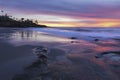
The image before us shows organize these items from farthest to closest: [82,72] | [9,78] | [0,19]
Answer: [0,19] → [82,72] → [9,78]

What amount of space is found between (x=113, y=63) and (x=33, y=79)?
163 inches

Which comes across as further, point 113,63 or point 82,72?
point 113,63

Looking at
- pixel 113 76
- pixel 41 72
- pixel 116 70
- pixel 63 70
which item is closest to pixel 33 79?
pixel 41 72

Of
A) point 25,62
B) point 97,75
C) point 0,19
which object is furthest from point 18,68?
point 0,19

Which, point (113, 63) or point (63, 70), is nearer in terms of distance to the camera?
point (63, 70)

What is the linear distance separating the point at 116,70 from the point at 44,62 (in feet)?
9.64

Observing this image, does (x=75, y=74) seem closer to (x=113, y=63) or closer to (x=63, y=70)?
(x=63, y=70)

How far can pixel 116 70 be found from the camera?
21.3ft

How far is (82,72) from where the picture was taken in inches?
236

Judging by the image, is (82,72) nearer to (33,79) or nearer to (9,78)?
(33,79)

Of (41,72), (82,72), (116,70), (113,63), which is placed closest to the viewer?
(41,72)

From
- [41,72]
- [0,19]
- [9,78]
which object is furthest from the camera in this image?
[0,19]

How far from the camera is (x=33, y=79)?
16.0 feet

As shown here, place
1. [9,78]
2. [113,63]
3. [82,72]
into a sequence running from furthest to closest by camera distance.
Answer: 1. [113,63]
2. [82,72]
3. [9,78]
